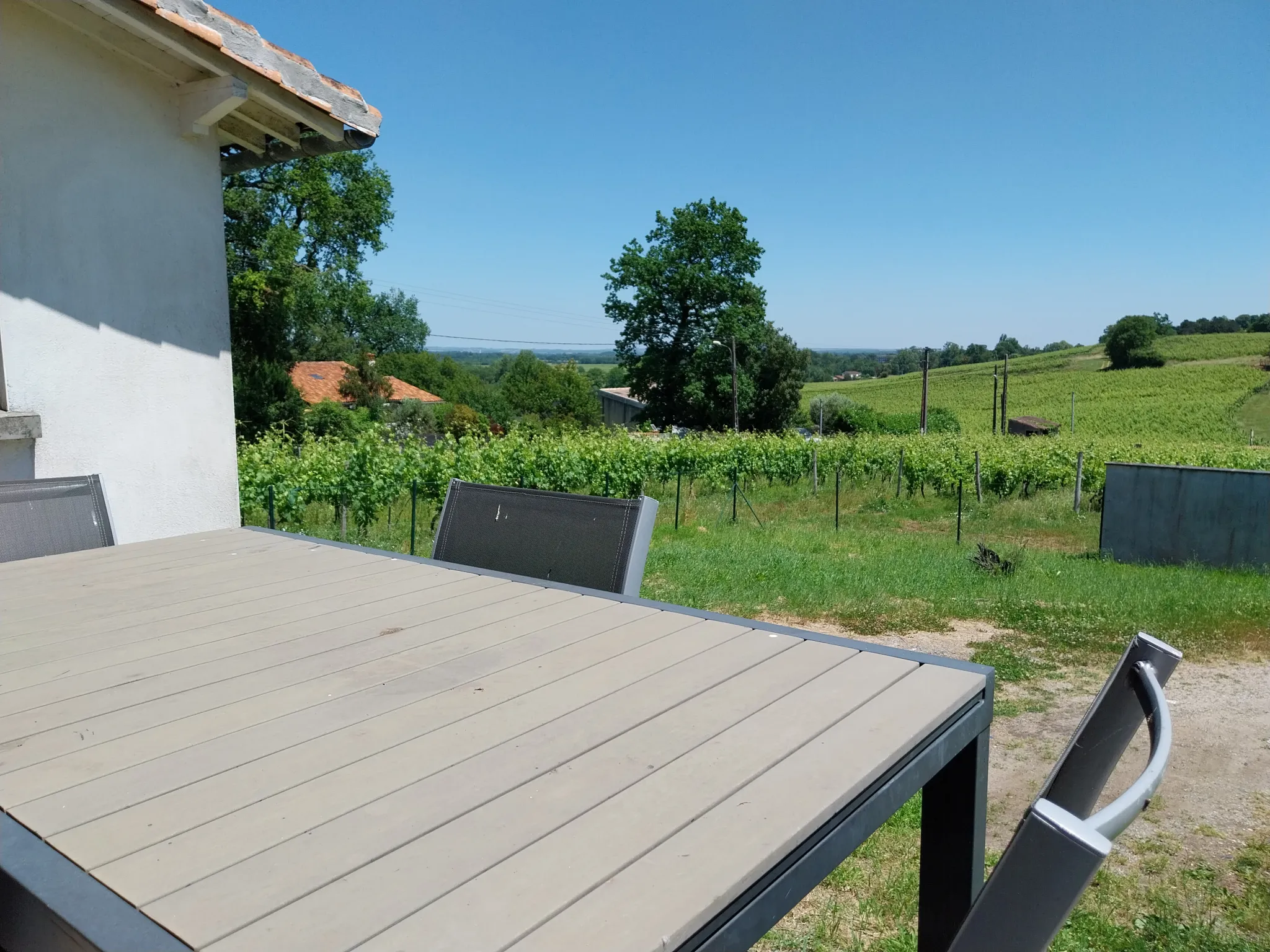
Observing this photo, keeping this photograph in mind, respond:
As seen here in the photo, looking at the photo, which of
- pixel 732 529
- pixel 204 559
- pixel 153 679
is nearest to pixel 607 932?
pixel 153 679

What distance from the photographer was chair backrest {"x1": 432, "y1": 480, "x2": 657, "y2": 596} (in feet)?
7.43

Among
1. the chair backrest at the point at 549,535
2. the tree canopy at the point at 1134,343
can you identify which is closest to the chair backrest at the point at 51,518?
the chair backrest at the point at 549,535

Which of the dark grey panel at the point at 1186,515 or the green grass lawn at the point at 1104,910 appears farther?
the dark grey panel at the point at 1186,515

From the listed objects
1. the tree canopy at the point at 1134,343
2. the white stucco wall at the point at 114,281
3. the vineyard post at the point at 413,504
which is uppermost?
the tree canopy at the point at 1134,343

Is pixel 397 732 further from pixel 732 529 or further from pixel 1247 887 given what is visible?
pixel 732 529

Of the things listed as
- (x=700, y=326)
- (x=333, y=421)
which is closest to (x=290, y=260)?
(x=333, y=421)

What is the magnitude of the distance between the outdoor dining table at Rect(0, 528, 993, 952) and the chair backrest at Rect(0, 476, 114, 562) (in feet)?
2.53

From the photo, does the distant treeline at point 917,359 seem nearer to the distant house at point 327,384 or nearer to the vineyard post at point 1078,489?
the distant house at point 327,384

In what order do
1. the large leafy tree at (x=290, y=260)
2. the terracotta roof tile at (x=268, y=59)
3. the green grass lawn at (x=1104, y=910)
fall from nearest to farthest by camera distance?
the green grass lawn at (x=1104, y=910) → the terracotta roof tile at (x=268, y=59) → the large leafy tree at (x=290, y=260)

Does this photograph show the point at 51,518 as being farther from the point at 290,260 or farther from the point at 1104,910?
the point at 290,260

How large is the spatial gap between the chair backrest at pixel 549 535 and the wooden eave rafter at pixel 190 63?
2184 mm

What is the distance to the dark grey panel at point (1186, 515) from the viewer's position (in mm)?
8422

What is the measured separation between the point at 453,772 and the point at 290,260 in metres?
19.5

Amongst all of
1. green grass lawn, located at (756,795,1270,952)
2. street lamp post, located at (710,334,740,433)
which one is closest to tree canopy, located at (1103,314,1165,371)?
street lamp post, located at (710,334,740,433)
